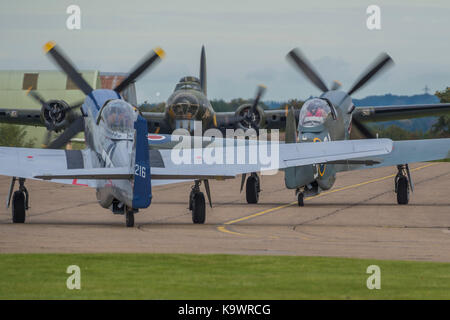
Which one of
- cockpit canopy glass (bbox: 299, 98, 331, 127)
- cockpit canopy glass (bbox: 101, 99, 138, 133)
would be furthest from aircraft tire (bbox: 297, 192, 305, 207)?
cockpit canopy glass (bbox: 101, 99, 138, 133)

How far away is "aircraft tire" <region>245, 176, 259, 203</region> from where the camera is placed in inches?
1307

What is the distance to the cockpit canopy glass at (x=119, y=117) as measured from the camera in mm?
25000

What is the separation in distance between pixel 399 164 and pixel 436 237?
9.37m

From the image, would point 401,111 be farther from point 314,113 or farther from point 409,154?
point 314,113

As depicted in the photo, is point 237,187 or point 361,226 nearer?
point 361,226

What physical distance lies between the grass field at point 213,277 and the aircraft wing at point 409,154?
13.3 m

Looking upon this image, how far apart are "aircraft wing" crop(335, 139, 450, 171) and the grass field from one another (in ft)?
43.8

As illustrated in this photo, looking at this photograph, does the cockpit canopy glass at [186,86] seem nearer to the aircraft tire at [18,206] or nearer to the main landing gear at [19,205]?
the main landing gear at [19,205]

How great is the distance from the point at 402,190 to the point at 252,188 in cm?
518

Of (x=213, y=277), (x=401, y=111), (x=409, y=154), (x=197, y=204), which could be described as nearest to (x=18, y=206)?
(x=197, y=204)

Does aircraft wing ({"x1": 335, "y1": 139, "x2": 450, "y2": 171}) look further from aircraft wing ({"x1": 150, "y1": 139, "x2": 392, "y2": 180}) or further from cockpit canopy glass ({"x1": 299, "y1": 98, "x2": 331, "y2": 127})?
aircraft wing ({"x1": 150, "y1": 139, "x2": 392, "y2": 180})

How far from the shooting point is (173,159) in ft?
85.1
